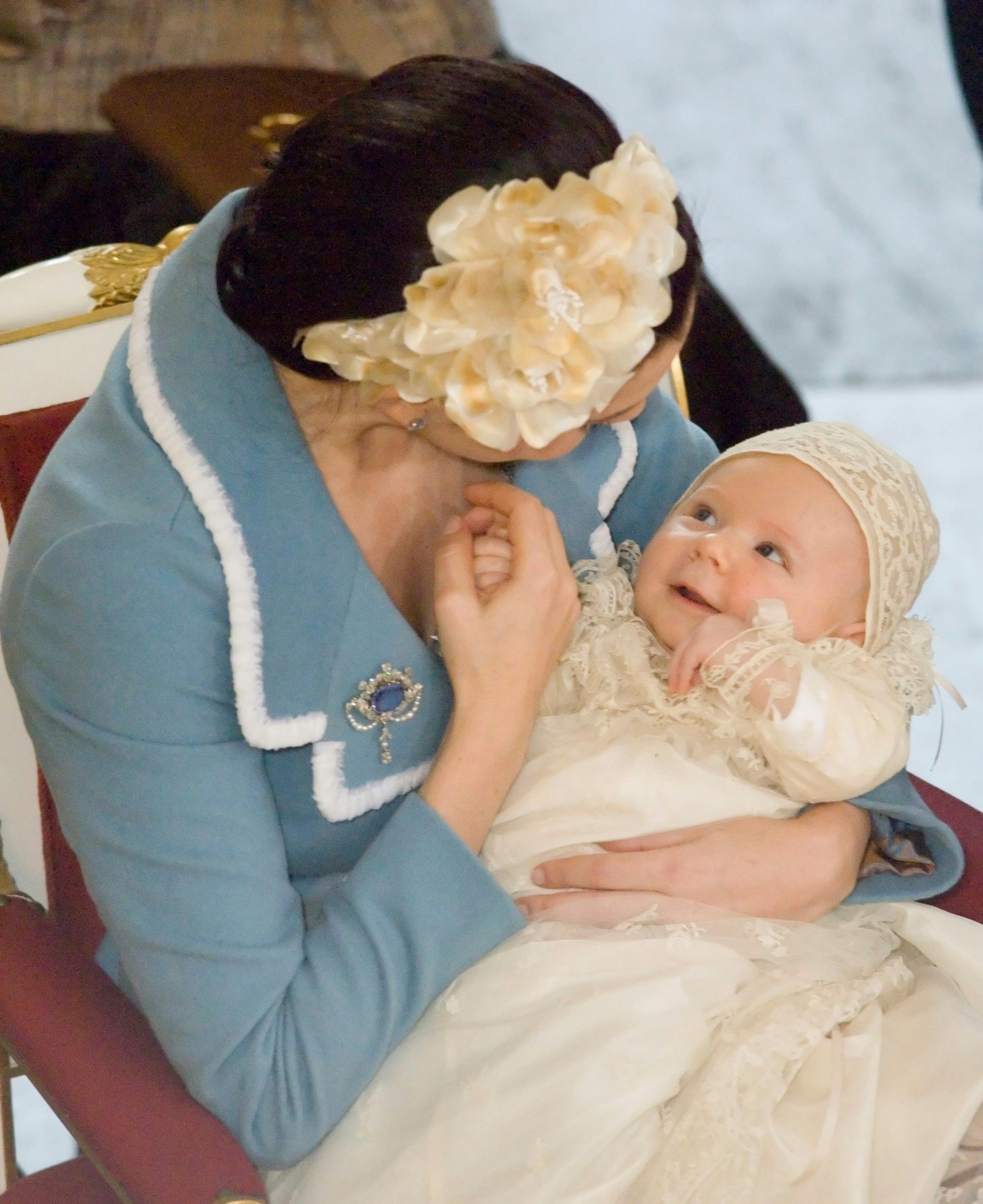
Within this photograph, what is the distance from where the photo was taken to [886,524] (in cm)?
148

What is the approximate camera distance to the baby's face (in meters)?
1.45

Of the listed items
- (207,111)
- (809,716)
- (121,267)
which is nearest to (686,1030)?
(809,716)

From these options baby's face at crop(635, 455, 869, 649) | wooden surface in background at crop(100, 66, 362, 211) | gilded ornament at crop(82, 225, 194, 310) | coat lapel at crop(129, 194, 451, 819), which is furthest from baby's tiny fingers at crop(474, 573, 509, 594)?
wooden surface in background at crop(100, 66, 362, 211)

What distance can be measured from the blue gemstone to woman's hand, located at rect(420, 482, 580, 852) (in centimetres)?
5

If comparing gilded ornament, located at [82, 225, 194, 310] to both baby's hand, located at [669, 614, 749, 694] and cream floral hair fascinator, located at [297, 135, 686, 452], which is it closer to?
cream floral hair fascinator, located at [297, 135, 686, 452]

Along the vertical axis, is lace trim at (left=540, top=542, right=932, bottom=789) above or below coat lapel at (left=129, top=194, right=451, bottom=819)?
below

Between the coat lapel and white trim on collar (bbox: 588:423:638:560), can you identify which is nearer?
the coat lapel

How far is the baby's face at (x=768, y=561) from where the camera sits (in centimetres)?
145

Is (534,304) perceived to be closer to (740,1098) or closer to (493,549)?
(493,549)

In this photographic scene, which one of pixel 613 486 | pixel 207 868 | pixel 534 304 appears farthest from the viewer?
pixel 613 486

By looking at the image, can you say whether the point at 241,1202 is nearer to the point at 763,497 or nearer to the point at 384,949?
the point at 384,949

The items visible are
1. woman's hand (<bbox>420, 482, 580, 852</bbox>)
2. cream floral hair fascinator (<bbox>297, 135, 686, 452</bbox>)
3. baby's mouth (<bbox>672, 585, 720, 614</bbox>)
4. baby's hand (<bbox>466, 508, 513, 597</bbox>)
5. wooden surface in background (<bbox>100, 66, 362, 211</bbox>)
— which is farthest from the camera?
wooden surface in background (<bbox>100, 66, 362, 211</bbox>)

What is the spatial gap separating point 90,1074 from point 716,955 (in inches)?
22.3

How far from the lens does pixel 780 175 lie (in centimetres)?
439
